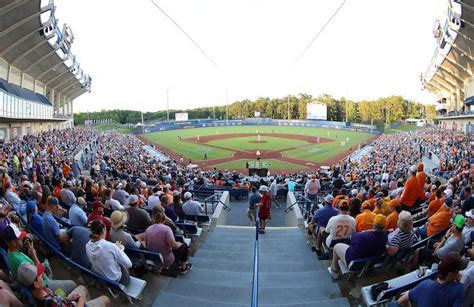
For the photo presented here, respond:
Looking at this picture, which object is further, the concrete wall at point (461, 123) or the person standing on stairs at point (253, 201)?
the concrete wall at point (461, 123)

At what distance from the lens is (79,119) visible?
13800cm

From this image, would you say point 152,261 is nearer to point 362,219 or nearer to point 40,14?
point 362,219

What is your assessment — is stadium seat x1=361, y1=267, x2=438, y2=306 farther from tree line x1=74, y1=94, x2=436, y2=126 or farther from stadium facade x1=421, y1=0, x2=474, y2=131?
tree line x1=74, y1=94, x2=436, y2=126

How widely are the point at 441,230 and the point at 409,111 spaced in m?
141

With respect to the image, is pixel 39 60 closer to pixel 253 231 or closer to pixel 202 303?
pixel 253 231

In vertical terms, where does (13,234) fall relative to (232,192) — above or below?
above

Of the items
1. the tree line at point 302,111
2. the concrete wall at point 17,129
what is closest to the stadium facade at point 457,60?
the concrete wall at point 17,129

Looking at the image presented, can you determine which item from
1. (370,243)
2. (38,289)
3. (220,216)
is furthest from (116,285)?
(220,216)

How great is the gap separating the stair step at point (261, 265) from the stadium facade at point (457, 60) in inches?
1259

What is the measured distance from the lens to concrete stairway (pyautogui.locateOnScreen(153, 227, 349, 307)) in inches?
198

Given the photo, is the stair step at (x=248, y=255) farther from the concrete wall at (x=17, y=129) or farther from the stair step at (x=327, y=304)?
the concrete wall at (x=17, y=129)

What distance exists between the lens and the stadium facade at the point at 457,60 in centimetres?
3625

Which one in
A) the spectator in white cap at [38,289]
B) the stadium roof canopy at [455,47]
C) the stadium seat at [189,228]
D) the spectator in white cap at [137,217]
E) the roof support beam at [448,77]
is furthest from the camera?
the roof support beam at [448,77]

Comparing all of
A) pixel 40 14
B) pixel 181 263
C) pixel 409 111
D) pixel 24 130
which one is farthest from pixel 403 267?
pixel 409 111
